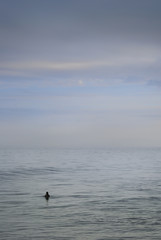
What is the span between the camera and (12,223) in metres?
32.5

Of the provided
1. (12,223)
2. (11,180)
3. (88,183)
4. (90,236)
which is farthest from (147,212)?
(11,180)

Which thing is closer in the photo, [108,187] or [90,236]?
[90,236]

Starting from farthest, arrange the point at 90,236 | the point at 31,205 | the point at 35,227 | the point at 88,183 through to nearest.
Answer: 1. the point at 88,183
2. the point at 31,205
3. the point at 35,227
4. the point at 90,236

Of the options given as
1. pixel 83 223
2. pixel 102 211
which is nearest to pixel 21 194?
pixel 102 211

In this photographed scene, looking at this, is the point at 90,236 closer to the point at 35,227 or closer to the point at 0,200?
the point at 35,227

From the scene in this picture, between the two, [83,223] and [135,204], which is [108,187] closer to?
[135,204]

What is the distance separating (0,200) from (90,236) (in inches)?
766

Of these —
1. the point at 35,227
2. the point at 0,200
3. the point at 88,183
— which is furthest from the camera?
the point at 88,183

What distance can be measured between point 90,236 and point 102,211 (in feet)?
32.8

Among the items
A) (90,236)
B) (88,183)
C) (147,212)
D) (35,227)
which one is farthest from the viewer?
(88,183)

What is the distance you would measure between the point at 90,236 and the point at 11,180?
42.2m

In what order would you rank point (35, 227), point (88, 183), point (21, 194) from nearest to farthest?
point (35, 227)
point (21, 194)
point (88, 183)

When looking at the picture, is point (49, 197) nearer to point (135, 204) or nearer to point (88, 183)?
point (135, 204)

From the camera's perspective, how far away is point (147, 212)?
37656mm
